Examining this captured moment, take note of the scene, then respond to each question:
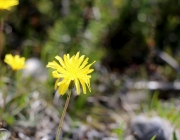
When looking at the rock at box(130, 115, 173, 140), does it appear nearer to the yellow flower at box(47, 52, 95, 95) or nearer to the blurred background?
the blurred background

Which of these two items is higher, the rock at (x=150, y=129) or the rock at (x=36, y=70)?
the rock at (x=36, y=70)

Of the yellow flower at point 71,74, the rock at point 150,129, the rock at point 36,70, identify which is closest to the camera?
the yellow flower at point 71,74

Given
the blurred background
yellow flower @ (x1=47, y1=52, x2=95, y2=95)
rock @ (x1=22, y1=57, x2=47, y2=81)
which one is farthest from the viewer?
rock @ (x1=22, y1=57, x2=47, y2=81)

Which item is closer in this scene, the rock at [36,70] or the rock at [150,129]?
the rock at [150,129]

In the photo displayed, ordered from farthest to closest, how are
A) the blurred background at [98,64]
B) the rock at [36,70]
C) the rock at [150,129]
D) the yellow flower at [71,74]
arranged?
1. the rock at [36,70]
2. the blurred background at [98,64]
3. the rock at [150,129]
4. the yellow flower at [71,74]

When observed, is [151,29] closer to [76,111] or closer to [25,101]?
[76,111]

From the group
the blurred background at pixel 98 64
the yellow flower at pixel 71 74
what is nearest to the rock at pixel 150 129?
the blurred background at pixel 98 64

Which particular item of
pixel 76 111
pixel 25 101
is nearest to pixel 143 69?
pixel 76 111

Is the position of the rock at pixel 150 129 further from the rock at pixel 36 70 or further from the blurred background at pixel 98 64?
the rock at pixel 36 70

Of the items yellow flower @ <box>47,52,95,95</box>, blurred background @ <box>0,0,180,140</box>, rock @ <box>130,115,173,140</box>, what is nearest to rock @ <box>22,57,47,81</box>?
blurred background @ <box>0,0,180,140</box>
